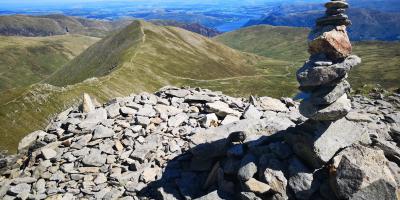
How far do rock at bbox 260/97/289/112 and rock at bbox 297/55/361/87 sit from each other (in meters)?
12.8

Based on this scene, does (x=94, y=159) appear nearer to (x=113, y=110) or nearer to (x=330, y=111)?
(x=113, y=110)

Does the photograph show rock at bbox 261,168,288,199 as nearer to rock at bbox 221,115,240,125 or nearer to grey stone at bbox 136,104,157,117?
rock at bbox 221,115,240,125

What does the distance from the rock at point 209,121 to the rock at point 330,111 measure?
10961mm

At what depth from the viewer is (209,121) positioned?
103 ft

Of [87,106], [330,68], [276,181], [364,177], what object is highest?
[330,68]

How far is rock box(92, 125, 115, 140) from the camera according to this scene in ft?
100

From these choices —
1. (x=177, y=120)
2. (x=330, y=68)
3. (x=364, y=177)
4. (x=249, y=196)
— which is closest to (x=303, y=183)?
(x=249, y=196)

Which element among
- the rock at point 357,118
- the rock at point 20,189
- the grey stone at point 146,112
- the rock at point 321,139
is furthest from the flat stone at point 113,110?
the rock at point 357,118

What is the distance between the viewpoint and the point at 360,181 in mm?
18734

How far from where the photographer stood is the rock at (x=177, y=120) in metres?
31.5

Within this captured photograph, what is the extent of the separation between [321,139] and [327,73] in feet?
12.2

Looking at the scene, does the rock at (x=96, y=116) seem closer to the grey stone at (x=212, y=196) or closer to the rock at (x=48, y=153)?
the rock at (x=48, y=153)

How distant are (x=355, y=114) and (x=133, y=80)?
11582 cm

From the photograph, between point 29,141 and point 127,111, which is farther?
point 29,141
